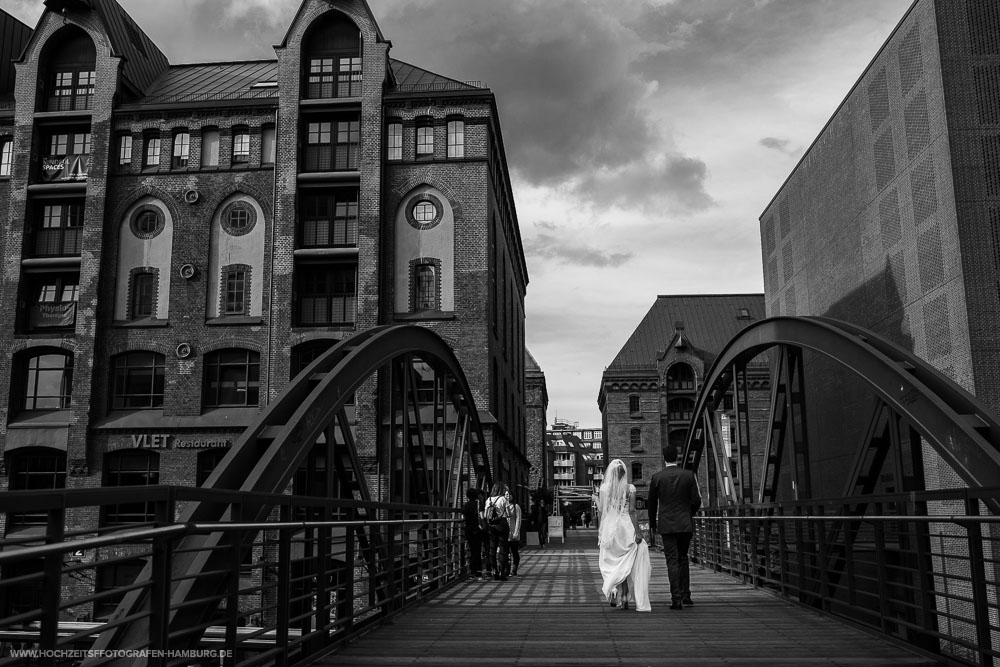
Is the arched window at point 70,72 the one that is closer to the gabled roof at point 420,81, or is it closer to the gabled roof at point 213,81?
the gabled roof at point 213,81

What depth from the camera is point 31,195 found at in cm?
3081

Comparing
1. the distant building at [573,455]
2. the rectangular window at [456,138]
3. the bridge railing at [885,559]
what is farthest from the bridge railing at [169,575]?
the distant building at [573,455]

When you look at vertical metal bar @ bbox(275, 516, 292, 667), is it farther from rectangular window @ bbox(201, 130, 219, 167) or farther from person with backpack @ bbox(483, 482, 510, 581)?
rectangular window @ bbox(201, 130, 219, 167)

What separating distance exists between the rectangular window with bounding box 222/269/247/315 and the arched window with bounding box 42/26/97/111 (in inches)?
311

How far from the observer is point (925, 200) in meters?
21.1

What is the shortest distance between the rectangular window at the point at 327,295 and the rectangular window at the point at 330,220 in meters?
0.89

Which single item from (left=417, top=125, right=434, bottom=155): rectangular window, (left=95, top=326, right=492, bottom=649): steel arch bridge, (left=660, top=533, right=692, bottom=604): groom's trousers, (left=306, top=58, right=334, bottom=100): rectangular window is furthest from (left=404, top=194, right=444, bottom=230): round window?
(left=660, top=533, right=692, bottom=604): groom's trousers

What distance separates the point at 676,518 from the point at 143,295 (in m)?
25.1

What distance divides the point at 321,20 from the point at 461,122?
602cm

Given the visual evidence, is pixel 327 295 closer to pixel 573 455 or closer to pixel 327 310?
pixel 327 310

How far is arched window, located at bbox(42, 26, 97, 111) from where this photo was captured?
3144cm

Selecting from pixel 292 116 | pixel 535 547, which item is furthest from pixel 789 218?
pixel 292 116

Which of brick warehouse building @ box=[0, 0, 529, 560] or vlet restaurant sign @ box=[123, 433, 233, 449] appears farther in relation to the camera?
brick warehouse building @ box=[0, 0, 529, 560]

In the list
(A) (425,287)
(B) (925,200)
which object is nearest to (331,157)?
(A) (425,287)
